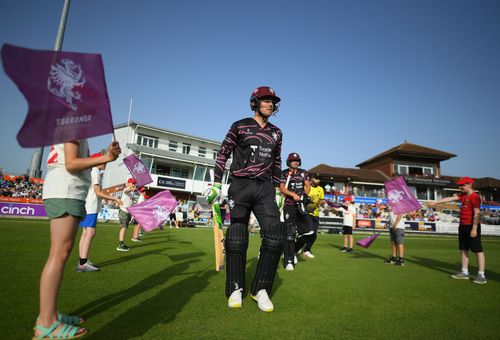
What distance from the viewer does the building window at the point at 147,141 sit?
1814 inches

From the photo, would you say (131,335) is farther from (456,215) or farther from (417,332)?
(456,215)

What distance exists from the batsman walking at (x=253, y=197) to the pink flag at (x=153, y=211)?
3158mm

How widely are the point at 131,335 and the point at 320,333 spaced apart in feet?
5.68

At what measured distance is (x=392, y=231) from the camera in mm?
8430

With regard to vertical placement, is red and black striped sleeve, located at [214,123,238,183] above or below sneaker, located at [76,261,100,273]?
above

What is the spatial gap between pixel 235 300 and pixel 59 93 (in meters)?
2.82

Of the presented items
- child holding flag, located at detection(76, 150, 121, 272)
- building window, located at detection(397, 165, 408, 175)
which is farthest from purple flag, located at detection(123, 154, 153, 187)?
building window, located at detection(397, 165, 408, 175)

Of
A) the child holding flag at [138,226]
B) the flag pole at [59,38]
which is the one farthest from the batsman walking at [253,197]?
the flag pole at [59,38]

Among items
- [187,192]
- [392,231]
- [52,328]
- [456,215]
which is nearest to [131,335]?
[52,328]

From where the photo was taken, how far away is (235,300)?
11.2 feet

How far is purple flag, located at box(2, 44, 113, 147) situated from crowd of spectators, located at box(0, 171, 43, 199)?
28.9 metres

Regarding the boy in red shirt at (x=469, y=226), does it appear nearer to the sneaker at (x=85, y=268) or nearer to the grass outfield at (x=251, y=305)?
the grass outfield at (x=251, y=305)

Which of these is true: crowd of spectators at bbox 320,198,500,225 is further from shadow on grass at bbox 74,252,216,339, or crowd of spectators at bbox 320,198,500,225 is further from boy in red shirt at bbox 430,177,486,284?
shadow on grass at bbox 74,252,216,339

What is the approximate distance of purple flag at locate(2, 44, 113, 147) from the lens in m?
1.99
